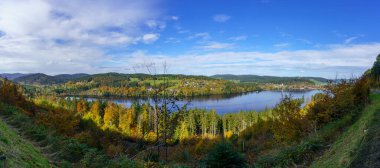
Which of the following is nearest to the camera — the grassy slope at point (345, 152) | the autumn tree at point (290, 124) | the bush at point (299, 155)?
the grassy slope at point (345, 152)

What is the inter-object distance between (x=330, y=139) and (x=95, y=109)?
72088mm

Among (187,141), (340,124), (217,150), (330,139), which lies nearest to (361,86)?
(340,124)

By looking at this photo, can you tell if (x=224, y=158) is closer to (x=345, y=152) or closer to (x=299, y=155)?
(x=299, y=155)

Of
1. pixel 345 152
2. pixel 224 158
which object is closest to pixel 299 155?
pixel 345 152

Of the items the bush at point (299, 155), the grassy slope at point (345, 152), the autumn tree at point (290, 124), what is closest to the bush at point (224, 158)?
the bush at point (299, 155)

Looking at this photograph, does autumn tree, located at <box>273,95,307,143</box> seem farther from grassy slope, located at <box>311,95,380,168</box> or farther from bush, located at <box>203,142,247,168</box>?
bush, located at <box>203,142,247,168</box>

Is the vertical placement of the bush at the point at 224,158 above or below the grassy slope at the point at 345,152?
below

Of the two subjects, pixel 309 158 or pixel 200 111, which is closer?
pixel 309 158

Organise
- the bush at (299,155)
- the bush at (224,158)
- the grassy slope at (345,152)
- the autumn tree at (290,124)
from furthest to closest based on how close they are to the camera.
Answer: the autumn tree at (290,124)
the bush at (299,155)
the bush at (224,158)
the grassy slope at (345,152)

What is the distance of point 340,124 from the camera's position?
58.6 ft

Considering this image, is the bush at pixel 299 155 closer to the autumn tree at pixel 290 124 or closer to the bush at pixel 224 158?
the bush at pixel 224 158

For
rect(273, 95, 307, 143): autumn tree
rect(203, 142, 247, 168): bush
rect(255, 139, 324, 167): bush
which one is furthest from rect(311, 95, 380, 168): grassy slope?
rect(273, 95, 307, 143): autumn tree

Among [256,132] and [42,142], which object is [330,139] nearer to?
[42,142]

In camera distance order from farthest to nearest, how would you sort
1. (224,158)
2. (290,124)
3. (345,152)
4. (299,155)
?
(290,124) → (299,155) → (224,158) → (345,152)
